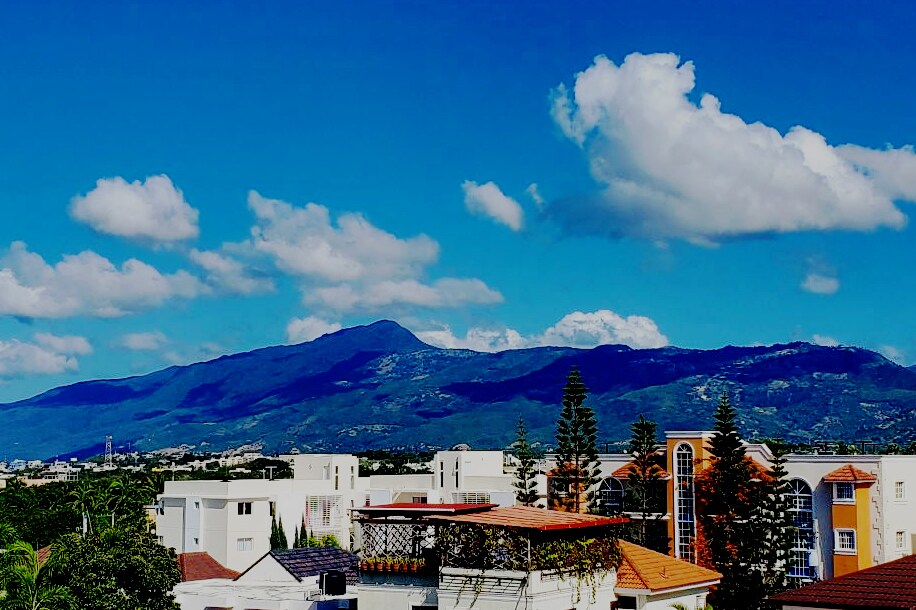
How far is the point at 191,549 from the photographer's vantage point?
5819 centimetres

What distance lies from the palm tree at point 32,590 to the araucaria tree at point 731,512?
77.0 feet

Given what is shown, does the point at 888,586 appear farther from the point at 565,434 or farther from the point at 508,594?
the point at 565,434

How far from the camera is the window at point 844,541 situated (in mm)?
41625

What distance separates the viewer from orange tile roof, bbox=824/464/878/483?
41562 millimetres

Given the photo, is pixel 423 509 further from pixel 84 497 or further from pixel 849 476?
pixel 84 497

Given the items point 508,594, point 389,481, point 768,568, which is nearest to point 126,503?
point 389,481

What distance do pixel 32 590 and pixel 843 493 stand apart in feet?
96.4

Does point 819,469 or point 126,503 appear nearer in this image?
point 819,469

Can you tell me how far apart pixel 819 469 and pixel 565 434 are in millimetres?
11487

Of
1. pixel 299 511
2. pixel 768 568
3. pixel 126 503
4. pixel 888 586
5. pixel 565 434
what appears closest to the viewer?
pixel 888 586

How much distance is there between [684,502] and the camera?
1790 inches

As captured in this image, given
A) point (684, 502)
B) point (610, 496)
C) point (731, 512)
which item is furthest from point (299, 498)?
point (731, 512)

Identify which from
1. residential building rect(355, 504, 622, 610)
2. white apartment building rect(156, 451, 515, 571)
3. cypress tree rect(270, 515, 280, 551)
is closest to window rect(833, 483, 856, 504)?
white apartment building rect(156, 451, 515, 571)

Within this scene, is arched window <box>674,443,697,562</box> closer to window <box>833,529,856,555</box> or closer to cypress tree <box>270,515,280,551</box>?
window <box>833,529,856,555</box>
